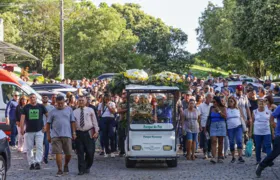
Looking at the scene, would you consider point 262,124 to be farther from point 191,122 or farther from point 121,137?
point 121,137

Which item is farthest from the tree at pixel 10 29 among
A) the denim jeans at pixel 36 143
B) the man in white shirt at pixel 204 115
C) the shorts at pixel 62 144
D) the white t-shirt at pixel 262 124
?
the white t-shirt at pixel 262 124

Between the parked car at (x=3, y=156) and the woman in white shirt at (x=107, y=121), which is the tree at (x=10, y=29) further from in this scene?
the parked car at (x=3, y=156)

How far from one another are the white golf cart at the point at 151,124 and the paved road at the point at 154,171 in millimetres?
387

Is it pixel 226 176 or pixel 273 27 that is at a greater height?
pixel 273 27

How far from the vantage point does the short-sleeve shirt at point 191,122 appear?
16953mm

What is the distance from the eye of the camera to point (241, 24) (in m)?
37.5

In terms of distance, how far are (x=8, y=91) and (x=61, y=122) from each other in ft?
27.3

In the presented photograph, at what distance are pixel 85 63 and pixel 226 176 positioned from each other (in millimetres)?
41241

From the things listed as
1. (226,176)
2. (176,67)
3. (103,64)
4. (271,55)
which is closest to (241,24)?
(271,55)

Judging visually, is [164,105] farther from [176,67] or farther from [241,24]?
[176,67]

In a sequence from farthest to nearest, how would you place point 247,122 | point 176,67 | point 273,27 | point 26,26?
point 26,26 → point 176,67 → point 273,27 → point 247,122

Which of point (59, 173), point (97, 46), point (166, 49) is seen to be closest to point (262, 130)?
point (59, 173)

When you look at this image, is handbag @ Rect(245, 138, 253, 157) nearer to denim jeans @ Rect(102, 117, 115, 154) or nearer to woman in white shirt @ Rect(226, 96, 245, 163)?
woman in white shirt @ Rect(226, 96, 245, 163)

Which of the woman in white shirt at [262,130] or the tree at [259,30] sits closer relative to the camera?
the woman in white shirt at [262,130]
